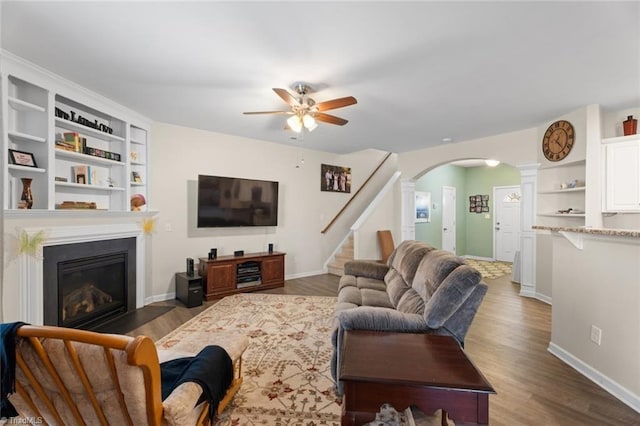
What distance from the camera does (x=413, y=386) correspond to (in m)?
1.31

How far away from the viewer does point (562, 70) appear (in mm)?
2602

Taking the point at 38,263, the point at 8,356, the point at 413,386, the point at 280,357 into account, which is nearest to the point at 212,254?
the point at 38,263

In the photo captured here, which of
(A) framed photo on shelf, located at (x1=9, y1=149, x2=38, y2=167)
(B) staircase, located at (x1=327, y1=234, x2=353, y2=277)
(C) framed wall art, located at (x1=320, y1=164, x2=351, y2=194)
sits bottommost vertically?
(B) staircase, located at (x1=327, y1=234, x2=353, y2=277)

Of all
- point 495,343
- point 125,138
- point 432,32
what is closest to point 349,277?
point 495,343

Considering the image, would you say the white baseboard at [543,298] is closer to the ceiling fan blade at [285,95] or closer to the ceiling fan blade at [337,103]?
the ceiling fan blade at [337,103]

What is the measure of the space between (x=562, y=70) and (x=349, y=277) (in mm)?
2955

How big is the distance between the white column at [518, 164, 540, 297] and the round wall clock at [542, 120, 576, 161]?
32cm

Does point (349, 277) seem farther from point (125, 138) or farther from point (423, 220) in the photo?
point (423, 220)

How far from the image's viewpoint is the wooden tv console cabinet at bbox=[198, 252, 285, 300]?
4.21 meters

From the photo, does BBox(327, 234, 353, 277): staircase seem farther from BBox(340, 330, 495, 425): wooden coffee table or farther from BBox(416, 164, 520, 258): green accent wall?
BBox(340, 330, 495, 425): wooden coffee table

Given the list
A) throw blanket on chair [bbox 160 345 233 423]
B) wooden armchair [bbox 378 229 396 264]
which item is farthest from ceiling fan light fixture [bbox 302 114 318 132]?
wooden armchair [bbox 378 229 396 264]

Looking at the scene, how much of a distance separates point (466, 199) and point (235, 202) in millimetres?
6923

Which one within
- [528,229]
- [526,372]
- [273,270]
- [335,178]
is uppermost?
[335,178]

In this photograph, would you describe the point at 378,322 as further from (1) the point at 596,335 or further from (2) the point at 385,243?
(2) the point at 385,243
